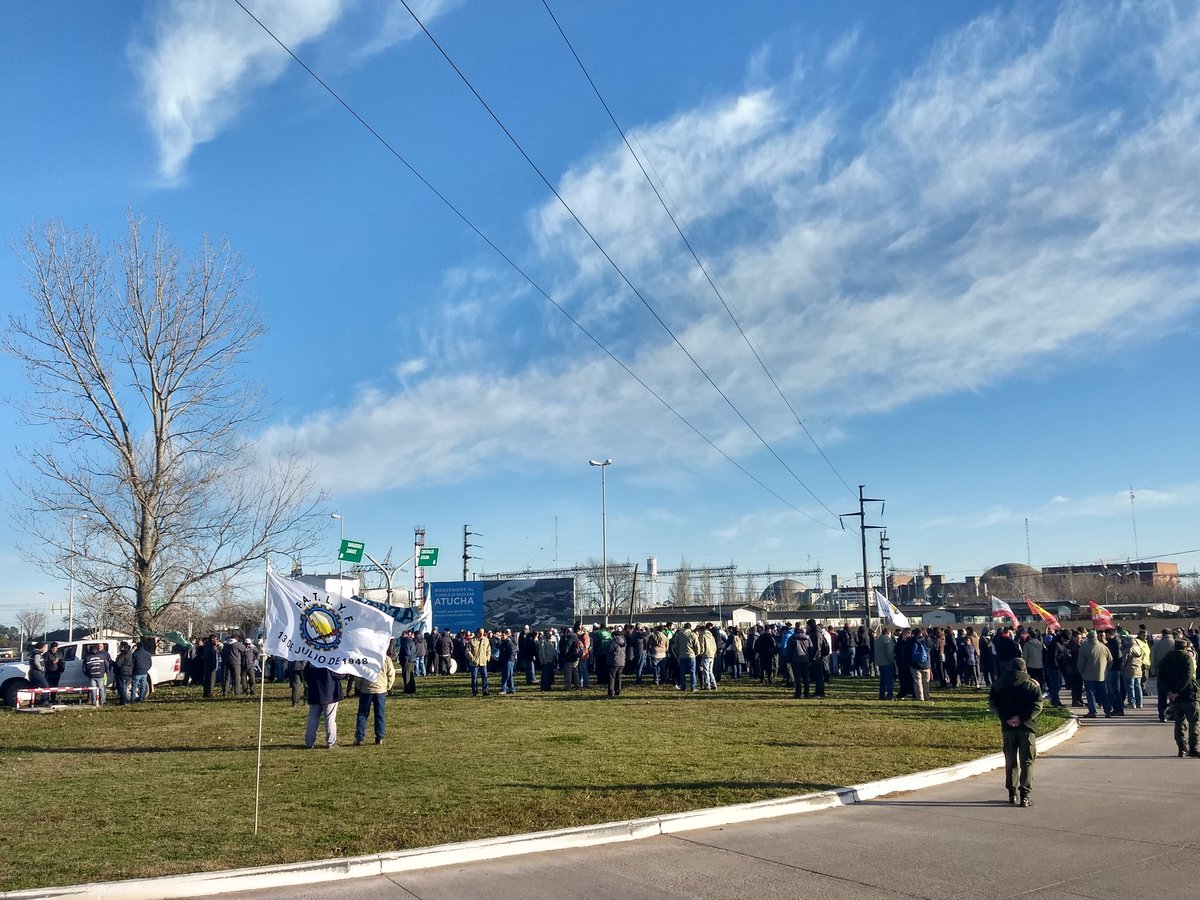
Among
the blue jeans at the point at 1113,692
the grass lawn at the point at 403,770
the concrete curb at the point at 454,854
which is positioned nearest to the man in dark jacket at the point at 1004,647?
the blue jeans at the point at 1113,692

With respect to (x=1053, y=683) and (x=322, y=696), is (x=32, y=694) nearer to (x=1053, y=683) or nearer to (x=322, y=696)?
(x=322, y=696)

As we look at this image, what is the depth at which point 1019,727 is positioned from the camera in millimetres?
10156

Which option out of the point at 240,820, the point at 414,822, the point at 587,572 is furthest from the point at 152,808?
the point at 587,572

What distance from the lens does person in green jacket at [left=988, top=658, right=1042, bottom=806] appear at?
10.1 m

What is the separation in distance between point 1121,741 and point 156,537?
25.1 meters

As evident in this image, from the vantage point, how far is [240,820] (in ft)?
29.7

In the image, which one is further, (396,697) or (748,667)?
(748,667)

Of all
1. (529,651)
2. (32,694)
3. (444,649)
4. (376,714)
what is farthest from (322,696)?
(444,649)

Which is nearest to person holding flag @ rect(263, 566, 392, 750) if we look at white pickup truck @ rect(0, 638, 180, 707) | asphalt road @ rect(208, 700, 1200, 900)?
asphalt road @ rect(208, 700, 1200, 900)

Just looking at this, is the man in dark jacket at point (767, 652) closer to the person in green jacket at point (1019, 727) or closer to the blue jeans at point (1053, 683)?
the blue jeans at point (1053, 683)

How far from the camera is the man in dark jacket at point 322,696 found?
44.1ft

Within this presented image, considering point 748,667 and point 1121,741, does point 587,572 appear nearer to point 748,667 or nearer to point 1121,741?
point 748,667

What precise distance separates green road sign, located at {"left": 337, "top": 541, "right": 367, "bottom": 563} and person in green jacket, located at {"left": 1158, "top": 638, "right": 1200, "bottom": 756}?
30104 mm

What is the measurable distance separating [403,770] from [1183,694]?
437 inches
